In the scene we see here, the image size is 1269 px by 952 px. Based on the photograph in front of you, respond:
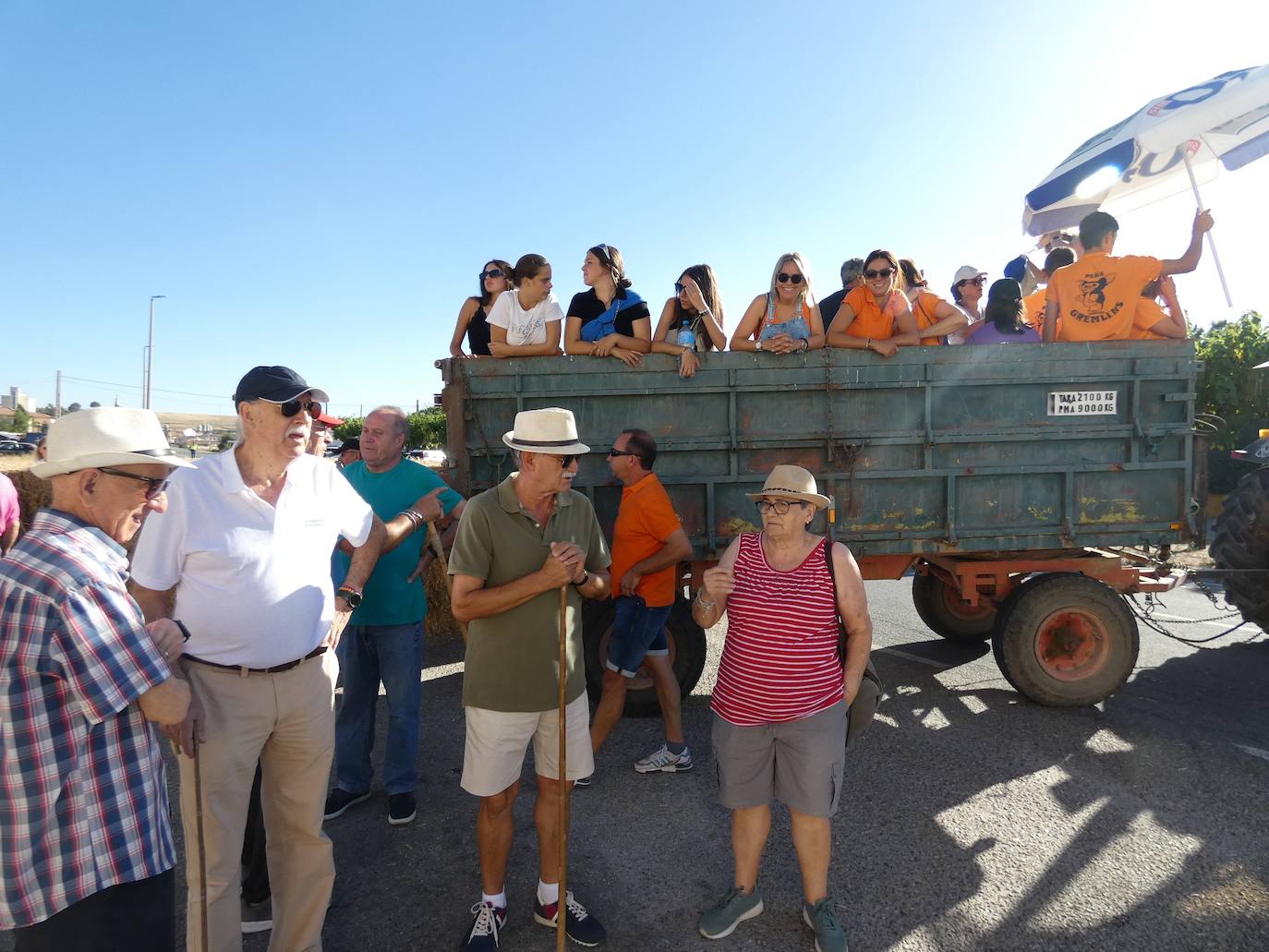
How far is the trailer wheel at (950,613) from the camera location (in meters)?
6.40

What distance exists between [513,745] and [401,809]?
1323mm

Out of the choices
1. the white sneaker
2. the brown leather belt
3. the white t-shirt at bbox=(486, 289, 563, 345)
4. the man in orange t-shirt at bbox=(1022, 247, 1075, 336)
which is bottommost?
the white sneaker

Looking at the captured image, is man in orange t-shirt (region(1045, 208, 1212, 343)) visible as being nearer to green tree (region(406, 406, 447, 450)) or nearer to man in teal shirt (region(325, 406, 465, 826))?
man in teal shirt (region(325, 406, 465, 826))

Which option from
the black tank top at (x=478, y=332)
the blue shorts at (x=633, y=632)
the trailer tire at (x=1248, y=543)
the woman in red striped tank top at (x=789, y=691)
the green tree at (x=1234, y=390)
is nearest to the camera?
the woman in red striped tank top at (x=789, y=691)

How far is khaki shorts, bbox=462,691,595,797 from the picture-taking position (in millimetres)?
2680

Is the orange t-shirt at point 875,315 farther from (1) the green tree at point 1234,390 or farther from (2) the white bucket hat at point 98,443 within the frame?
(1) the green tree at point 1234,390

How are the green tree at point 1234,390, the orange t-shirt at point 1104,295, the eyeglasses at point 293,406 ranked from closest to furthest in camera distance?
the eyeglasses at point 293,406, the orange t-shirt at point 1104,295, the green tree at point 1234,390

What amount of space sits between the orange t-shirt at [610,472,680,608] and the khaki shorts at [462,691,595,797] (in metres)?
1.20

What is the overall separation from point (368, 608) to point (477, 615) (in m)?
1.31

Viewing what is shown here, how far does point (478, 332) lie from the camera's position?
535 cm

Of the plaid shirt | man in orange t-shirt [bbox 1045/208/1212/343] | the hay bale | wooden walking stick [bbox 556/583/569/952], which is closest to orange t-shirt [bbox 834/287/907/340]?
man in orange t-shirt [bbox 1045/208/1212/343]

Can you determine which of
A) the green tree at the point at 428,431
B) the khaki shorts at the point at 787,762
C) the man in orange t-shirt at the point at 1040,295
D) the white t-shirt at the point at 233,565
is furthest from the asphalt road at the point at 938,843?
the green tree at the point at 428,431

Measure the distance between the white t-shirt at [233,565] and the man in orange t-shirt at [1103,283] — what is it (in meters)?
4.85

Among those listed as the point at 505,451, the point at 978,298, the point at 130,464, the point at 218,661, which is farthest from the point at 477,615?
the point at 978,298
